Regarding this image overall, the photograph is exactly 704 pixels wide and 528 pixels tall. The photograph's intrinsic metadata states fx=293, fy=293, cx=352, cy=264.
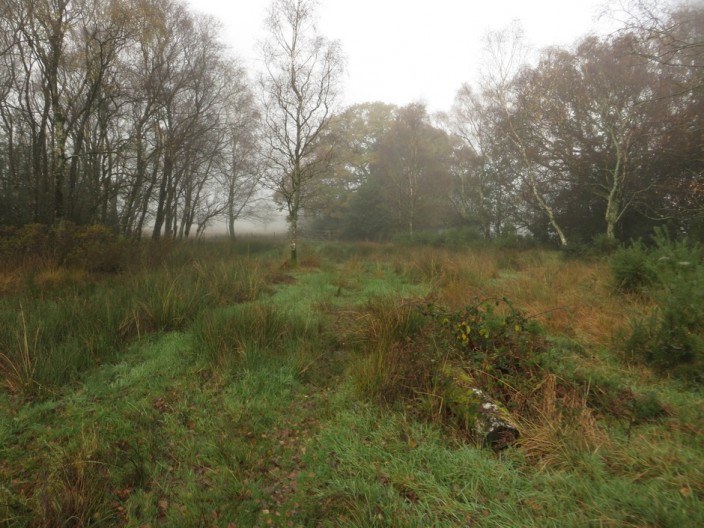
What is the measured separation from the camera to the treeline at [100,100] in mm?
8188

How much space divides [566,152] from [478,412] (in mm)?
16304

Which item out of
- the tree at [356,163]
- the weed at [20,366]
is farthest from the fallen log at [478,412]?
the tree at [356,163]

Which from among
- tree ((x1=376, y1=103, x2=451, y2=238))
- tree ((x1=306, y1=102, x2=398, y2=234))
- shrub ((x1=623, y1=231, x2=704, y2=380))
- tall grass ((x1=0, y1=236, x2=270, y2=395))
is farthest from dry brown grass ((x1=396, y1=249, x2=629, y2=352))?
tree ((x1=306, y1=102, x2=398, y2=234))

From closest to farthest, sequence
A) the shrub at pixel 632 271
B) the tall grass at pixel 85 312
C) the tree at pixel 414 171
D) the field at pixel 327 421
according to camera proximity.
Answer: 1. the field at pixel 327 421
2. the tall grass at pixel 85 312
3. the shrub at pixel 632 271
4. the tree at pixel 414 171

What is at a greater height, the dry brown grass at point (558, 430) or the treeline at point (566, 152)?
the treeline at point (566, 152)

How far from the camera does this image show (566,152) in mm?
14016

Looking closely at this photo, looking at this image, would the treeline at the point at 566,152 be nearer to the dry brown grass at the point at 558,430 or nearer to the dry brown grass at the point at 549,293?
the dry brown grass at the point at 549,293

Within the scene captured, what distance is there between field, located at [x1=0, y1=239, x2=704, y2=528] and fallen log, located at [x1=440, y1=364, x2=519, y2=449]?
0.04m

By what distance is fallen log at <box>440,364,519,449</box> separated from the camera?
7.09 ft

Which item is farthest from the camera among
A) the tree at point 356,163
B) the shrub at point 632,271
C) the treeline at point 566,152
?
the tree at point 356,163

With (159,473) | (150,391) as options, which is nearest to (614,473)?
(159,473)

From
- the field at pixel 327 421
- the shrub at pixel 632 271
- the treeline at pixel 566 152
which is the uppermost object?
the treeline at pixel 566 152

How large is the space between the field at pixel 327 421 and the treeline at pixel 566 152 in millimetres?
5555

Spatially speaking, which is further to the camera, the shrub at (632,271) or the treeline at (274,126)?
the treeline at (274,126)
